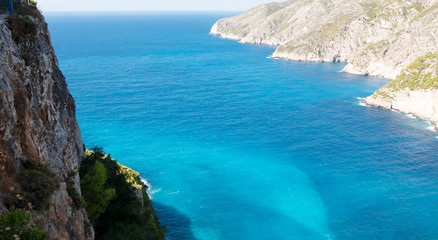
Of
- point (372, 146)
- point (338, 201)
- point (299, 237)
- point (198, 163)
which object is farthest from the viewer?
point (372, 146)

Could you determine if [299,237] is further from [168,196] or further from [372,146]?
[372,146]

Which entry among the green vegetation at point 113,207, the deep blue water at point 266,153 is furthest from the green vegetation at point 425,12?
the green vegetation at point 113,207

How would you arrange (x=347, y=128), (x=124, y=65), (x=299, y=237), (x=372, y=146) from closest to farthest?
1. (x=299, y=237)
2. (x=372, y=146)
3. (x=347, y=128)
4. (x=124, y=65)

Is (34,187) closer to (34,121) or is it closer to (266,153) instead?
(34,121)

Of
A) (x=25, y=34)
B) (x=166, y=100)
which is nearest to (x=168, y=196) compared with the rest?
(x=25, y=34)

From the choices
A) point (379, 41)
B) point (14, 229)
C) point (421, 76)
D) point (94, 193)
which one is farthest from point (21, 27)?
point (379, 41)
